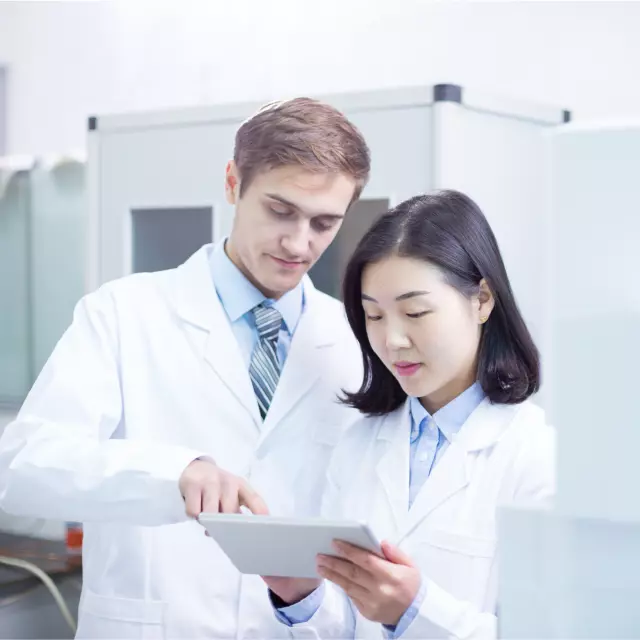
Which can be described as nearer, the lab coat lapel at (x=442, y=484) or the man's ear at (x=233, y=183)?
the lab coat lapel at (x=442, y=484)

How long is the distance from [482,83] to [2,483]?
4.41 feet

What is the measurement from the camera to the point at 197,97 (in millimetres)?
2365

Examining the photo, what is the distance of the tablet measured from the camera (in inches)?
33.9

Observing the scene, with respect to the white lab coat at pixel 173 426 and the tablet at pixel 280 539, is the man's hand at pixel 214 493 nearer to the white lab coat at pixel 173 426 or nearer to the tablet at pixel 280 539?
the tablet at pixel 280 539

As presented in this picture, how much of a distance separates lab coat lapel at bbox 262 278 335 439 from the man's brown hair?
0.64ft

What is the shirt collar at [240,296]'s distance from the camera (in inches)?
53.9

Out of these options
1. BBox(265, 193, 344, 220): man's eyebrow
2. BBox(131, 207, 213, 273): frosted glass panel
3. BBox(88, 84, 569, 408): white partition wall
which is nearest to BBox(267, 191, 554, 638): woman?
BBox(265, 193, 344, 220): man's eyebrow

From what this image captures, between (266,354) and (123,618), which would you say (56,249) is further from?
(123,618)

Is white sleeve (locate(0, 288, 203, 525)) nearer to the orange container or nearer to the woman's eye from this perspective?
the woman's eye

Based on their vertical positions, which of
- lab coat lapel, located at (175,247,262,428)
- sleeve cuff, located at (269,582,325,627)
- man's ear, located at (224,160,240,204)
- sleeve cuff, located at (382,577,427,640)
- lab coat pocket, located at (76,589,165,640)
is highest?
man's ear, located at (224,160,240,204)

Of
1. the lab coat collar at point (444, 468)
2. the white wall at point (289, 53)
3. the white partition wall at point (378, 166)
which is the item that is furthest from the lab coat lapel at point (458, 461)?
the white wall at point (289, 53)

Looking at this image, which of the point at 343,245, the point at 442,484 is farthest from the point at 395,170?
the point at 442,484

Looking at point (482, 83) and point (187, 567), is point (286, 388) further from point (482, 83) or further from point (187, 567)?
point (482, 83)

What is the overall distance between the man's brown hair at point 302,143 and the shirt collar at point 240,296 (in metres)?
0.12
